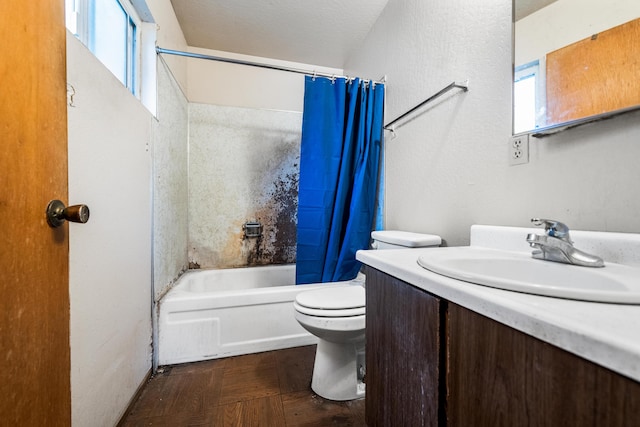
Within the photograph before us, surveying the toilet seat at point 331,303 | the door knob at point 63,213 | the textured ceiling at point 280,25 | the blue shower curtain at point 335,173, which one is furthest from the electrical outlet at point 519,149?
the textured ceiling at point 280,25

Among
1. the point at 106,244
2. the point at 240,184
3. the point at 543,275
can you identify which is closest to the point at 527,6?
the point at 543,275

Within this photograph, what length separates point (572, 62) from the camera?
2.59ft

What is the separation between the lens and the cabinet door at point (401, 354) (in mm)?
564

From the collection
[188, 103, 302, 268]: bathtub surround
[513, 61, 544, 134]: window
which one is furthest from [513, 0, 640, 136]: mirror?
[188, 103, 302, 268]: bathtub surround

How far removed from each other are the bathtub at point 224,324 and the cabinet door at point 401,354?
34.8 inches

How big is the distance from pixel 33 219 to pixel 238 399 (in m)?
1.11

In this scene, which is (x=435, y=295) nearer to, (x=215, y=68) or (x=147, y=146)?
(x=147, y=146)

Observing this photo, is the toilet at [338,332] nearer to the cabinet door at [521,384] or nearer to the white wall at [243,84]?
the cabinet door at [521,384]

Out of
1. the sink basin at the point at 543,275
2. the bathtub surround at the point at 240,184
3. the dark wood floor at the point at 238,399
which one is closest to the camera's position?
the sink basin at the point at 543,275

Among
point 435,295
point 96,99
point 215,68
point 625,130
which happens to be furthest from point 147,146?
point 625,130

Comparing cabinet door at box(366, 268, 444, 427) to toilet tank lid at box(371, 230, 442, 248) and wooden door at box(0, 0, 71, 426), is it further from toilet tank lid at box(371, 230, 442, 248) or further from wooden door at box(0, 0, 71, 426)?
wooden door at box(0, 0, 71, 426)

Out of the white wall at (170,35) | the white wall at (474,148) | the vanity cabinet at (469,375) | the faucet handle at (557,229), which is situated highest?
the white wall at (170,35)

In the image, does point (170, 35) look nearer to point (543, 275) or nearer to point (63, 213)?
point (63, 213)

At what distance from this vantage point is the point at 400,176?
5.55 ft
